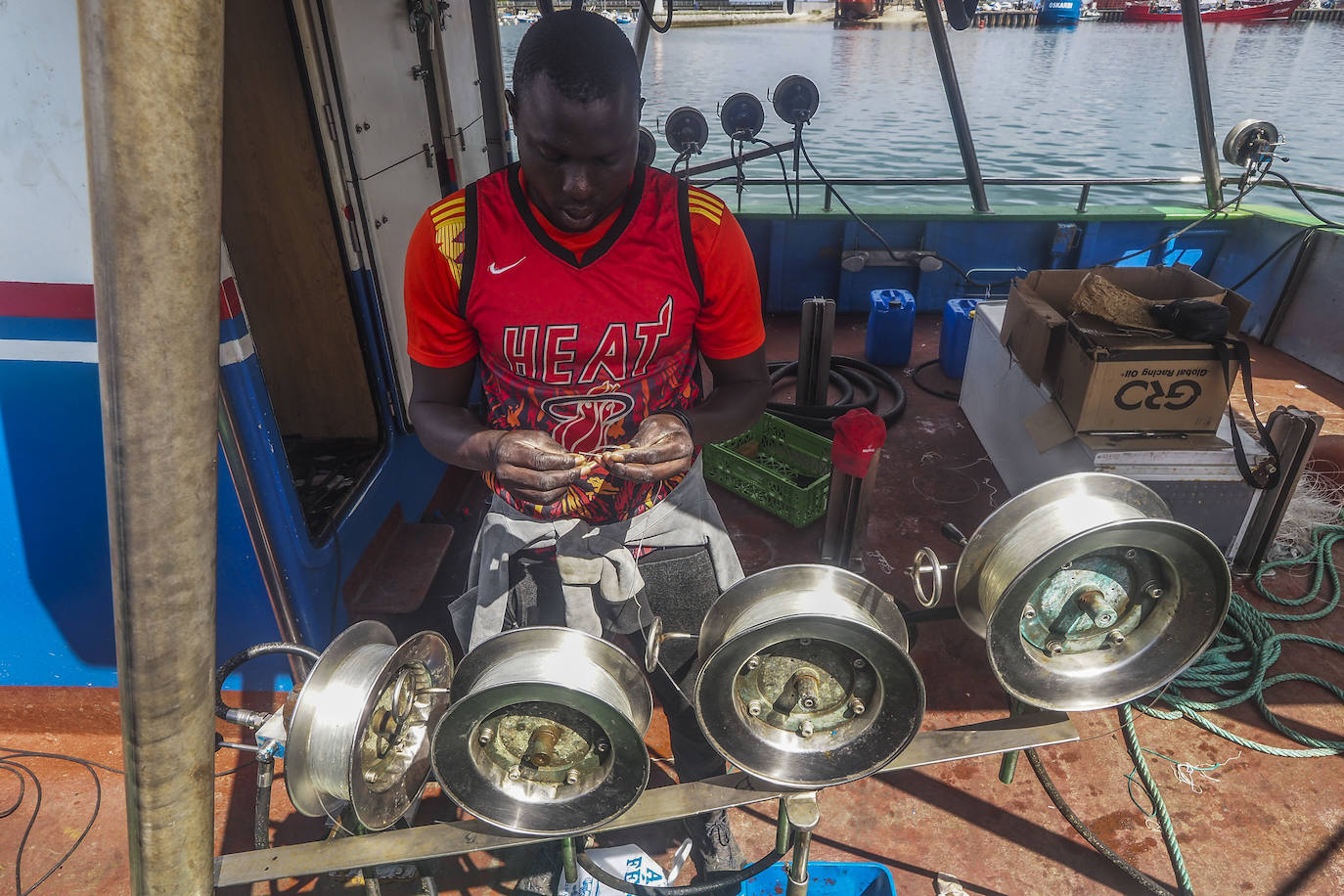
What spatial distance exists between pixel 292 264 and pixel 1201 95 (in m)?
7.20

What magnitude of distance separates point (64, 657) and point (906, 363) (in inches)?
226

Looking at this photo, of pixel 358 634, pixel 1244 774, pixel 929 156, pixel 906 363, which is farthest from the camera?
pixel 929 156

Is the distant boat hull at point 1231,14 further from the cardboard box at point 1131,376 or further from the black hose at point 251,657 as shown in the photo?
the black hose at point 251,657

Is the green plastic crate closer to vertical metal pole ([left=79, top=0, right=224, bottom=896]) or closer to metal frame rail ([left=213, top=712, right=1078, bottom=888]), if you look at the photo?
metal frame rail ([left=213, top=712, right=1078, bottom=888])

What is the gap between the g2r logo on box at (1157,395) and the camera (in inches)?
141

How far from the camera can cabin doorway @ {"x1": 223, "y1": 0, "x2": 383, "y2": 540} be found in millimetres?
3172

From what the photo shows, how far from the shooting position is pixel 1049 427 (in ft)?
12.9

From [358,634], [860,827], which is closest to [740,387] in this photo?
[358,634]

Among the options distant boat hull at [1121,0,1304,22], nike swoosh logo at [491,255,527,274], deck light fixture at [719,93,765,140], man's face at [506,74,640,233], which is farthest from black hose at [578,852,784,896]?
distant boat hull at [1121,0,1304,22]

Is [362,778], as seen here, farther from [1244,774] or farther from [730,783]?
[1244,774]

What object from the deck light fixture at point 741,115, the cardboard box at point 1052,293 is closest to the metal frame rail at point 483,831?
the cardboard box at point 1052,293

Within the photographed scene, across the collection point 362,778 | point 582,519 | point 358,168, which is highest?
point 358,168

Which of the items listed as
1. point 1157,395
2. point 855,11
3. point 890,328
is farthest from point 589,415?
point 855,11

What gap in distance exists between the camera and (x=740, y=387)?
7.08 ft
